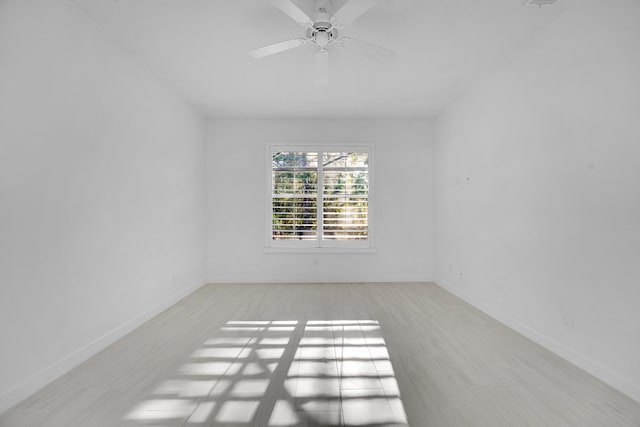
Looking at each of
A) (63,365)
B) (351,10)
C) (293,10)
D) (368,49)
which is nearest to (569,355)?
(368,49)

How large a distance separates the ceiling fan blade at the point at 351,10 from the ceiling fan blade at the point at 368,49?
21 cm

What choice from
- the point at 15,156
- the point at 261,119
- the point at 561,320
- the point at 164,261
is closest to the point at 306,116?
the point at 261,119

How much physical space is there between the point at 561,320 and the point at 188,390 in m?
2.74

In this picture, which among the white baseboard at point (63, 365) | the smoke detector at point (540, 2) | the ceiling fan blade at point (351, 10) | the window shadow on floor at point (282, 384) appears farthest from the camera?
the smoke detector at point (540, 2)

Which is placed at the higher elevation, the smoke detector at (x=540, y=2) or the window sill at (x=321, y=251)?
the smoke detector at (x=540, y=2)

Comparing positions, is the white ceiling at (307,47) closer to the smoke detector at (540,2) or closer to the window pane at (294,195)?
the smoke detector at (540,2)

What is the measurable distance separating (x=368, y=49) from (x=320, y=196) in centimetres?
280

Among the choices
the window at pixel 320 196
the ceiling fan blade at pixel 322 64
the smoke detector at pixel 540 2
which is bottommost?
the window at pixel 320 196

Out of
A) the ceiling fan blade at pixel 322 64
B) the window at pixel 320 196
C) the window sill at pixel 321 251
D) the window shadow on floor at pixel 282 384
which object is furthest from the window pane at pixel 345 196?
the window shadow on floor at pixel 282 384

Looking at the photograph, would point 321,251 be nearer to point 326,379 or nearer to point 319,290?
point 319,290

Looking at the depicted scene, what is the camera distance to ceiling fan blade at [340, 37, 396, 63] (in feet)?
8.00

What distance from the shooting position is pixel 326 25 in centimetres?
227

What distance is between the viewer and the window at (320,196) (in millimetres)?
5062

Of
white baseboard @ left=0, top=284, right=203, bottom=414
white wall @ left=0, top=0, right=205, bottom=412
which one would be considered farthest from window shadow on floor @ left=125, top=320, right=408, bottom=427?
white wall @ left=0, top=0, right=205, bottom=412
